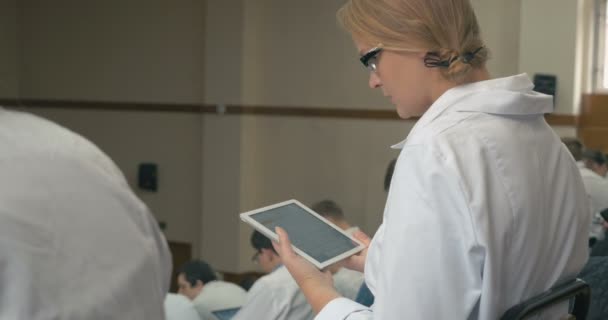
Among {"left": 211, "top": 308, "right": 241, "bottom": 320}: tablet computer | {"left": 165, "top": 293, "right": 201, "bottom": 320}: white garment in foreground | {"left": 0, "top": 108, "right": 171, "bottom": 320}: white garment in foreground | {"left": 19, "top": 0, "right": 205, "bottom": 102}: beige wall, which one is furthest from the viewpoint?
{"left": 19, "top": 0, "right": 205, "bottom": 102}: beige wall

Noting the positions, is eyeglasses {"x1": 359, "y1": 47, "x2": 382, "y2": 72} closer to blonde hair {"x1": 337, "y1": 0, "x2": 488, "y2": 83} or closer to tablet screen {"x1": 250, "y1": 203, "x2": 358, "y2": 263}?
blonde hair {"x1": 337, "y1": 0, "x2": 488, "y2": 83}

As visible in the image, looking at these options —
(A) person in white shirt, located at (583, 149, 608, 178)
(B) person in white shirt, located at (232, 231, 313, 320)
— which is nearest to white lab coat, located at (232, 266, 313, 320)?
(B) person in white shirt, located at (232, 231, 313, 320)

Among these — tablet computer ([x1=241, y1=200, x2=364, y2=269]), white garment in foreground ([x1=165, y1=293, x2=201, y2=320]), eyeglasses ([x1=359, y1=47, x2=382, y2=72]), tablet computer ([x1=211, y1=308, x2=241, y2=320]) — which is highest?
eyeglasses ([x1=359, y1=47, x2=382, y2=72])

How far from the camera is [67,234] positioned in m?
1.17

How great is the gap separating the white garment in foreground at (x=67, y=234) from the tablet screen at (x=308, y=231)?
0.37 metres

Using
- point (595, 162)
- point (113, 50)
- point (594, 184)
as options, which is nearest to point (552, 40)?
point (595, 162)

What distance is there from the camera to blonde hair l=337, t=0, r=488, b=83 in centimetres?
133

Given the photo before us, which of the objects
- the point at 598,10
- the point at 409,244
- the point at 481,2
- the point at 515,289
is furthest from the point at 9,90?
the point at 598,10

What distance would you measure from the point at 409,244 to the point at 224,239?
225 inches

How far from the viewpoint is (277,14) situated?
6.69 m

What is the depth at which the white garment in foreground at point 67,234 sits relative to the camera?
1.11m

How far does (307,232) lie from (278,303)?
1.62m

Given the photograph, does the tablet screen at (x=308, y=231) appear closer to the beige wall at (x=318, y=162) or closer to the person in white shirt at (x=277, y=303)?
the person in white shirt at (x=277, y=303)

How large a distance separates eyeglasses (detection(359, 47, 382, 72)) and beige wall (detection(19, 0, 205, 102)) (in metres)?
5.70
